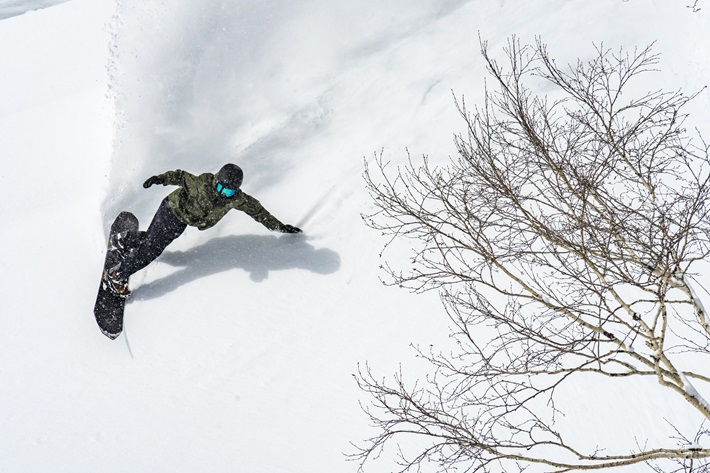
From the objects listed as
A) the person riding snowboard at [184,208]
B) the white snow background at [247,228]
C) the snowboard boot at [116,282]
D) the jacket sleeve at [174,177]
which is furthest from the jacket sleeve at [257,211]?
the snowboard boot at [116,282]

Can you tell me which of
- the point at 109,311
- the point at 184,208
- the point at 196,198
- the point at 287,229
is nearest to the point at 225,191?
the point at 196,198

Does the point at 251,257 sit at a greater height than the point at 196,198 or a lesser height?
greater

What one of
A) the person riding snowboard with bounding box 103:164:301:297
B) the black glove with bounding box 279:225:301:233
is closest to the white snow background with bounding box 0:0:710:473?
the black glove with bounding box 279:225:301:233

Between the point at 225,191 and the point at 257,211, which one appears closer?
the point at 225,191

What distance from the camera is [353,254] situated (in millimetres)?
6391

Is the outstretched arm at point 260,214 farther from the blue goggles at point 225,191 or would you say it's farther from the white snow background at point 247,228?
the white snow background at point 247,228

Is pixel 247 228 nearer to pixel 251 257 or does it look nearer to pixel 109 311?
pixel 251 257

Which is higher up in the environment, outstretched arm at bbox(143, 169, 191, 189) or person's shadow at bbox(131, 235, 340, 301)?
person's shadow at bbox(131, 235, 340, 301)

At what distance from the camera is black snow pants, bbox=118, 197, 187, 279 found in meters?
5.23

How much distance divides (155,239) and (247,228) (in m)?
1.23

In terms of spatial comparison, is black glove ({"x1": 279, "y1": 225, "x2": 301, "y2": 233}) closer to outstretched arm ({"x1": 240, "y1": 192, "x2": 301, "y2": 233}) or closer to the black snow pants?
outstretched arm ({"x1": 240, "y1": 192, "x2": 301, "y2": 233})

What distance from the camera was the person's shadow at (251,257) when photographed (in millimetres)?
6094

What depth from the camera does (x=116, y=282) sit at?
215 inches

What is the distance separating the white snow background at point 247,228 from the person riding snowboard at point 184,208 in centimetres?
58
